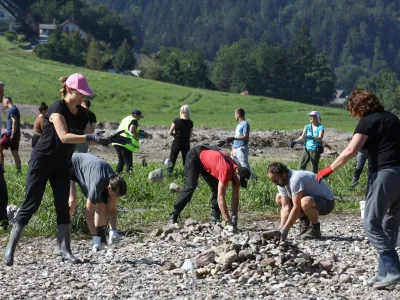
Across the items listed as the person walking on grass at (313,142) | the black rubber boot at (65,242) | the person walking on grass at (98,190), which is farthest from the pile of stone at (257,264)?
the person walking on grass at (313,142)

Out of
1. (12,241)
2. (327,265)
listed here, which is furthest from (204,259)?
(12,241)

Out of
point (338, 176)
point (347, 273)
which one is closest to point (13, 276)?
point (347, 273)

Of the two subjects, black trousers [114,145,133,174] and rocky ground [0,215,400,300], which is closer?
rocky ground [0,215,400,300]

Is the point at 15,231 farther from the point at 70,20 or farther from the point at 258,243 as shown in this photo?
the point at 70,20

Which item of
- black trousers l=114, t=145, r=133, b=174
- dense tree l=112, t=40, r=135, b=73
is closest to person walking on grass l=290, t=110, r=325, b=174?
black trousers l=114, t=145, r=133, b=174

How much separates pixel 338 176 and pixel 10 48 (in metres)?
89.1

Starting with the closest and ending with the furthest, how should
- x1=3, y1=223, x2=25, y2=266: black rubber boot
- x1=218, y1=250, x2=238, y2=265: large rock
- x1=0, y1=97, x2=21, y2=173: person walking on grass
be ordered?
x1=218, y1=250, x2=238, y2=265: large rock < x1=3, y1=223, x2=25, y2=266: black rubber boot < x1=0, y1=97, x2=21, y2=173: person walking on grass

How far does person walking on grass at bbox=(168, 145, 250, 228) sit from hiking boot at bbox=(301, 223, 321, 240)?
99 centimetres

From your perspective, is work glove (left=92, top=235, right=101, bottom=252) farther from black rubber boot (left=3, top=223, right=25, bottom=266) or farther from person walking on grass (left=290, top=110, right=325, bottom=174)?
person walking on grass (left=290, top=110, right=325, bottom=174)

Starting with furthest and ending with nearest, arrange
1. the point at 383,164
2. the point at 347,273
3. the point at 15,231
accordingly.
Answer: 1. the point at 15,231
2. the point at 347,273
3. the point at 383,164

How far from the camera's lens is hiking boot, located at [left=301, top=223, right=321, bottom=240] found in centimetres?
1112

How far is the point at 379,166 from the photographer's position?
7.98 metres

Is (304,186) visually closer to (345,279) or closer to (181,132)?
(345,279)

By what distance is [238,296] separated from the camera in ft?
26.2
